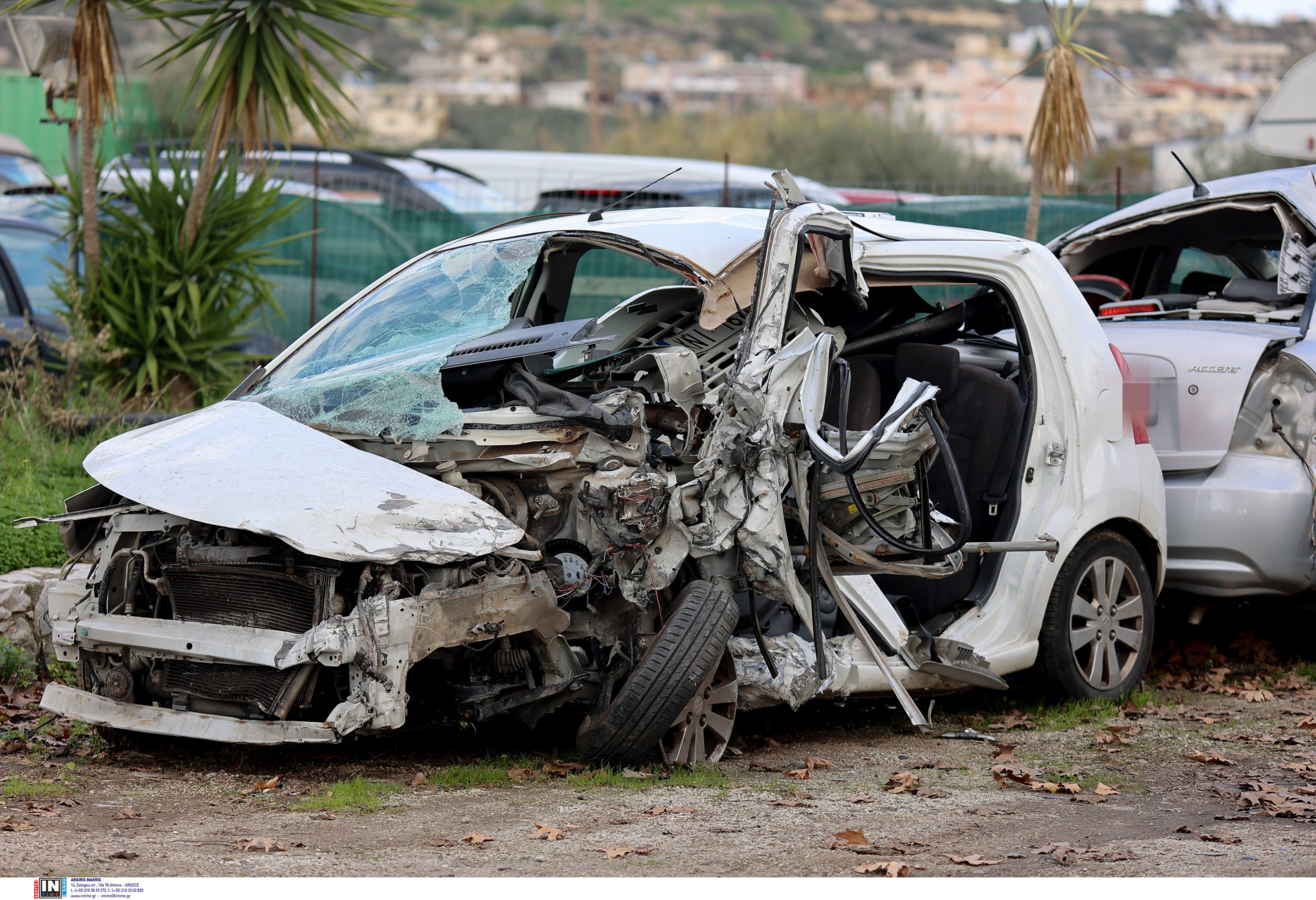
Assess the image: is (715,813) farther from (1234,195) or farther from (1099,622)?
(1234,195)

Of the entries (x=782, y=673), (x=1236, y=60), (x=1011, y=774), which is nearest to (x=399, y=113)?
(x=1236, y=60)

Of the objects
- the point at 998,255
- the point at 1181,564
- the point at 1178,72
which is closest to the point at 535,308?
the point at 998,255

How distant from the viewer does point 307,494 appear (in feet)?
15.0

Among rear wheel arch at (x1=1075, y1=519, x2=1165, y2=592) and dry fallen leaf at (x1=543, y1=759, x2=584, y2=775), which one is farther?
rear wheel arch at (x1=1075, y1=519, x2=1165, y2=592)

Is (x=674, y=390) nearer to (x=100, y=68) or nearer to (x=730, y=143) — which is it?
(x=100, y=68)

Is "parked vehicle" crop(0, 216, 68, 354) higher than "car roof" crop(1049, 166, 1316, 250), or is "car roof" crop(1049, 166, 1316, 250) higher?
"car roof" crop(1049, 166, 1316, 250)

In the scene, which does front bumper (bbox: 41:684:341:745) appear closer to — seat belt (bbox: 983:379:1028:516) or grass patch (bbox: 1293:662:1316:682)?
seat belt (bbox: 983:379:1028:516)

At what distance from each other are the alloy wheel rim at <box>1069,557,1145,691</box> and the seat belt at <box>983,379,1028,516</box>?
47 cm

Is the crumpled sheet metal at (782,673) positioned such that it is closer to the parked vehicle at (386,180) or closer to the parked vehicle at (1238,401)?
the parked vehicle at (1238,401)

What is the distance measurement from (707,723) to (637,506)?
32.1 inches

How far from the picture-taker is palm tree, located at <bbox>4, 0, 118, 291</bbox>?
9.41 metres

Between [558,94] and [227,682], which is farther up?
[558,94]

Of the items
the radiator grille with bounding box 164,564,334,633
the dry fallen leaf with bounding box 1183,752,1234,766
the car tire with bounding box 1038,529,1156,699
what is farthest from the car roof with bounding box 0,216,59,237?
the dry fallen leaf with bounding box 1183,752,1234,766

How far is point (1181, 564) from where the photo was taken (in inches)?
264
